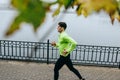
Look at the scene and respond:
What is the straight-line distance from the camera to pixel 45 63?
8.69 meters

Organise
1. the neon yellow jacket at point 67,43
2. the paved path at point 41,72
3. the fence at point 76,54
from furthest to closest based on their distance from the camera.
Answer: the fence at point 76,54
the paved path at point 41,72
the neon yellow jacket at point 67,43

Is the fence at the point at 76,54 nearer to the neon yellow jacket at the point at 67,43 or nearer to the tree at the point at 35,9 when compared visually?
the neon yellow jacket at the point at 67,43

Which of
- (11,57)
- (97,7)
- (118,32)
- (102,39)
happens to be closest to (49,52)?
(11,57)

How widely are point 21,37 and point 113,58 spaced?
291 cm

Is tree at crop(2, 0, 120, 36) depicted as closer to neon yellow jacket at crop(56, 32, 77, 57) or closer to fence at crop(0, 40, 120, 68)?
neon yellow jacket at crop(56, 32, 77, 57)

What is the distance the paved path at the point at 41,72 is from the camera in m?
7.43

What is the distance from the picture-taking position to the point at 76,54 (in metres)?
8.84

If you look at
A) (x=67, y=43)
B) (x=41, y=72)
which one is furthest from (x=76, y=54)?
(x=67, y=43)

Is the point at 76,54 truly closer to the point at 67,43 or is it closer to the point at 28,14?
the point at 67,43

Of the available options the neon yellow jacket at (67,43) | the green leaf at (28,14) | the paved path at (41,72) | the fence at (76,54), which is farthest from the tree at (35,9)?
the fence at (76,54)

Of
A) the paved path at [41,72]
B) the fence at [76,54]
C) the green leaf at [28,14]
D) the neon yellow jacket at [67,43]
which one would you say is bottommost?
the paved path at [41,72]

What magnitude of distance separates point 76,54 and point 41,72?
147 centimetres

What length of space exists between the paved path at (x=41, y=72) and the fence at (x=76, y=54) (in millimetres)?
315

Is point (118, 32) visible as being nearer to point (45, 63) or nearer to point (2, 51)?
point (45, 63)
